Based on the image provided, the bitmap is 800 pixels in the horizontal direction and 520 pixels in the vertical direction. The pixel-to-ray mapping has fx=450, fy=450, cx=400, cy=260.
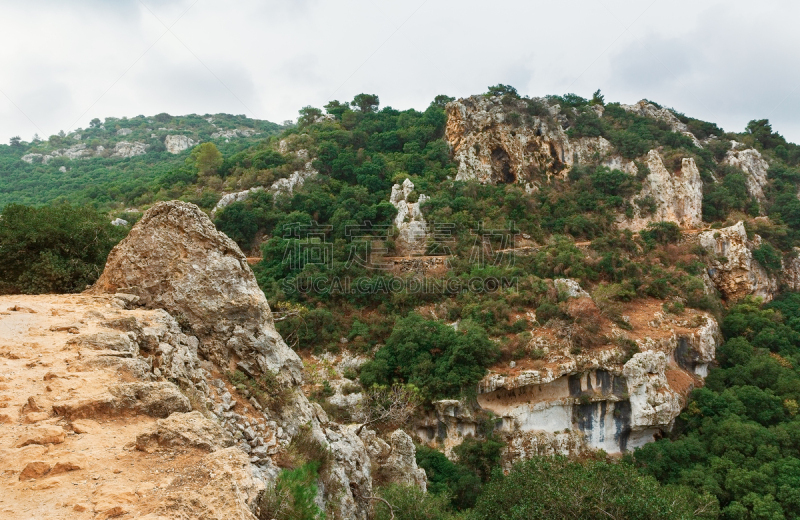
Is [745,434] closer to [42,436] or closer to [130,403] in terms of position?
[130,403]

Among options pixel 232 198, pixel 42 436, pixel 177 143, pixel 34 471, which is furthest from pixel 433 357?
pixel 177 143

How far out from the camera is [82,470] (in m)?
3.55

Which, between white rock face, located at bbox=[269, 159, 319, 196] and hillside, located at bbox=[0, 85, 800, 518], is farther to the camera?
white rock face, located at bbox=[269, 159, 319, 196]

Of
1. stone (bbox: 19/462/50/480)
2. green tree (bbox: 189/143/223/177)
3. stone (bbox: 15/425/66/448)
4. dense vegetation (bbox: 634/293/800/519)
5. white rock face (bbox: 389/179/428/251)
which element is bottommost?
dense vegetation (bbox: 634/293/800/519)

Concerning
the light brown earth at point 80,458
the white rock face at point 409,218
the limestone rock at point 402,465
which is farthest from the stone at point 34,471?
the white rock face at point 409,218

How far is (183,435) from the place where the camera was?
4094 mm

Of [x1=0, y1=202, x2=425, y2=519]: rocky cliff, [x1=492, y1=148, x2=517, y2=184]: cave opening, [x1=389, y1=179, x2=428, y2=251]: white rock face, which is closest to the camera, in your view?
[x1=0, y1=202, x2=425, y2=519]: rocky cliff

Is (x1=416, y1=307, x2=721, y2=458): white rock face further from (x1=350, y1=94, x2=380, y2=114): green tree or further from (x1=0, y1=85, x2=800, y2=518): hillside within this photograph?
(x1=350, y1=94, x2=380, y2=114): green tree

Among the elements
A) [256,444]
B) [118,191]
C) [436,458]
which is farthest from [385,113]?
[256,444]

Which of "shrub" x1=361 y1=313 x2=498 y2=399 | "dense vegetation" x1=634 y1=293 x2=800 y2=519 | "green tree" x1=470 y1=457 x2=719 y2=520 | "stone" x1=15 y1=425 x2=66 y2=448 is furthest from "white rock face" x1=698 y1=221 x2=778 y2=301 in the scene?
"stone" x1=15 y1=425 x2=66 y2=448

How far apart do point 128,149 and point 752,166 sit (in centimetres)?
7115

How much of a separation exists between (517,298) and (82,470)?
22113 millimetres

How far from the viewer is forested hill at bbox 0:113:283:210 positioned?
114 ft

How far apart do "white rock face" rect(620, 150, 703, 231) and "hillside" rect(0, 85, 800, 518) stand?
15 centimetres
